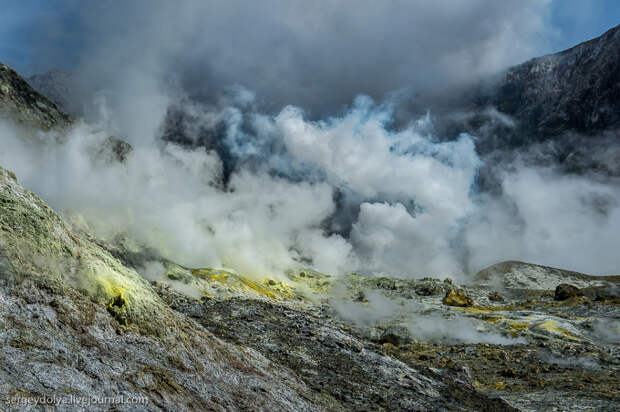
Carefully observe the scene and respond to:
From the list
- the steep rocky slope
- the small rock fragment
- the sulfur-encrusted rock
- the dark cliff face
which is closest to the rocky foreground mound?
the steep rocky slope

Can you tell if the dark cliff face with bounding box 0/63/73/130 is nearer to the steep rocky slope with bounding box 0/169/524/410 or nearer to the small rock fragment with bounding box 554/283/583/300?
the steep rocky slope with bounding box 0/169/524/410

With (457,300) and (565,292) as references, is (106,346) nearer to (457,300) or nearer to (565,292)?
(457,300)

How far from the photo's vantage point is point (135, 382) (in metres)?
9.81

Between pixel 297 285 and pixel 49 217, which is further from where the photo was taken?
pixel 297 285

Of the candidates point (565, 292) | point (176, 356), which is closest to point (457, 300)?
point (565, 292)

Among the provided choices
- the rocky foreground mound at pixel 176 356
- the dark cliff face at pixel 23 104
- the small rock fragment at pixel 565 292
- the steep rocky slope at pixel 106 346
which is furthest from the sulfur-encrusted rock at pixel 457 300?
the dark cliff face at pixel 23 104

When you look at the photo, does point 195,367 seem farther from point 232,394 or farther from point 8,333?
point 8,333

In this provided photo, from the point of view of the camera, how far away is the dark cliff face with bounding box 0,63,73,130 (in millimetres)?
84625

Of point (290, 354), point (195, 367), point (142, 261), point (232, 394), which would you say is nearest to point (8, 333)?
point (195, 367)

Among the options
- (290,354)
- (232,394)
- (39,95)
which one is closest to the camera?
(232,394)

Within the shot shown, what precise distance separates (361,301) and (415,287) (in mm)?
35710

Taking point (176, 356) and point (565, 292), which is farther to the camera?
point (565, 292)

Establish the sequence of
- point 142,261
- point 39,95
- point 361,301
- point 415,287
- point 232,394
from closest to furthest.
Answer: point 232,394 < point 142,261 < point 39,95 < point 361,301 < point 415,287

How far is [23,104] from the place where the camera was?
291 feet
